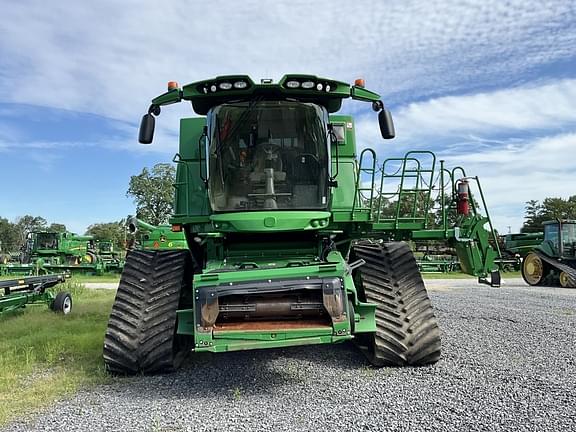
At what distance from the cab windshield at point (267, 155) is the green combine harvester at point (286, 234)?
0.01 m

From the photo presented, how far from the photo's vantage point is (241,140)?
634 centimetres

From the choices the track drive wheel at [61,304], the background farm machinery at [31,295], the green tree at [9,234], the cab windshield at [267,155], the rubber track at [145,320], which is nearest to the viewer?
the rubber track at [145,320]

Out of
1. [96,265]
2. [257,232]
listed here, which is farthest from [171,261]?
[96,265]

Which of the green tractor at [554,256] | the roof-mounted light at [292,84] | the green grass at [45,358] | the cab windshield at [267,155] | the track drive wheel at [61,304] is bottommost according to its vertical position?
the green grass at [45,358]

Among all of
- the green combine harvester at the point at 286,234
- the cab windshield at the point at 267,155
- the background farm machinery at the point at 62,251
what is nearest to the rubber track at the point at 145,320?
the green combine harvester at the point at 286,234

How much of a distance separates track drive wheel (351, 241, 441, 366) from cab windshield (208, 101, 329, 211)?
999mm

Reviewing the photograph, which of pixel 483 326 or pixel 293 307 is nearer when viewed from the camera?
pixel 293 307

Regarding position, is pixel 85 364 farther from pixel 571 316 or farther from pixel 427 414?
pixel 571 316

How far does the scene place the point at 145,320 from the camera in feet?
19.2

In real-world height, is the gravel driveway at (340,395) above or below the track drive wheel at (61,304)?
below

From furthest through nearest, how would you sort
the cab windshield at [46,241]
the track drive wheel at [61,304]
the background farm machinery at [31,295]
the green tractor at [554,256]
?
the cab windshield at [46,241]
the green tractor at [554,256]
the track drive wheel at [61,304]
the background farm machinery at [31,295]

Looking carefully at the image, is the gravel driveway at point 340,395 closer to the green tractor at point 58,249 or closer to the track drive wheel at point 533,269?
the track drive wheel at point 533,269

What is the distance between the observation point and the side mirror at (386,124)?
641cm

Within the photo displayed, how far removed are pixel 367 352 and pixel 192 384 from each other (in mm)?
2006
